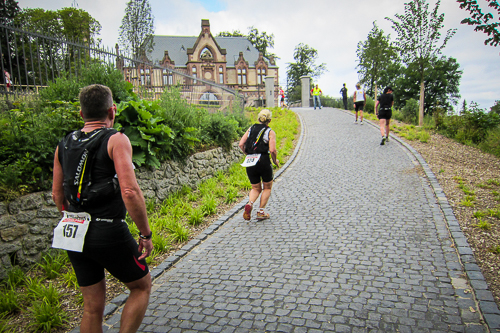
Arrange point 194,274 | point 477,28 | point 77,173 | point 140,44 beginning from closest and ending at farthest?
point 77,173
point 477,28
point 194,274
point 140,44

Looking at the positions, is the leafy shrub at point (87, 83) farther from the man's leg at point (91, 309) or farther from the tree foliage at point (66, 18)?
the tree foliage at point (66, 18)

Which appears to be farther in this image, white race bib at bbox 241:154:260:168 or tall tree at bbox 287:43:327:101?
tall tree at bbox 287:43:327:101

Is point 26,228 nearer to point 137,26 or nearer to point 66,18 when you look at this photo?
point 137,26

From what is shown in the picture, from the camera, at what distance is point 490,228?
5.28 meters

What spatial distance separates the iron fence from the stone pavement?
4.25m

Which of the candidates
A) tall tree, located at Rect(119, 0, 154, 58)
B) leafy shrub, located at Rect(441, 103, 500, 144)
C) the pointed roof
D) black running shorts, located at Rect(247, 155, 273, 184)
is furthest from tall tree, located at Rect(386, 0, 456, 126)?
the pointed roof

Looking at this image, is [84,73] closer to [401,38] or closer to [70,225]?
[70,225]

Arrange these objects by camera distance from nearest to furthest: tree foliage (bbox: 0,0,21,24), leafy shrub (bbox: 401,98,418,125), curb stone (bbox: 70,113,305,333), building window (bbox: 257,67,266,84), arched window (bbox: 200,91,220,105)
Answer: curb stone (bbox: 70,113,305,333), arched window (bbox: 200,91,220,105), leafy shrub (bbox: 401,98,418,125), tree foliage (bbox: 0,0,21,24), building window (bbox: 257,67,266,84)

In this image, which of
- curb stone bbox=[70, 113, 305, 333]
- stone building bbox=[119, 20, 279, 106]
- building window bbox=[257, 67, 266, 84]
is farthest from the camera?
building window bbox=[257, 67, 266, 84]

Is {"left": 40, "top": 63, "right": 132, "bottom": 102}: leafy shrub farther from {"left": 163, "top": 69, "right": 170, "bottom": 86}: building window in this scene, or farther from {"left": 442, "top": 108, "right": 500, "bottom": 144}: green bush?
{"left": 442, "top": 108, "right": 500, "bottom": 144}: green bush

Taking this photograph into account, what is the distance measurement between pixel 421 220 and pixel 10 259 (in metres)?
6.23

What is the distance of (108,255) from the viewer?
7.49 ft

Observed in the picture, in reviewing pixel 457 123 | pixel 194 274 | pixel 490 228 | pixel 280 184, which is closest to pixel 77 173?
pixel 194 274

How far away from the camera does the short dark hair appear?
2.34 metres
